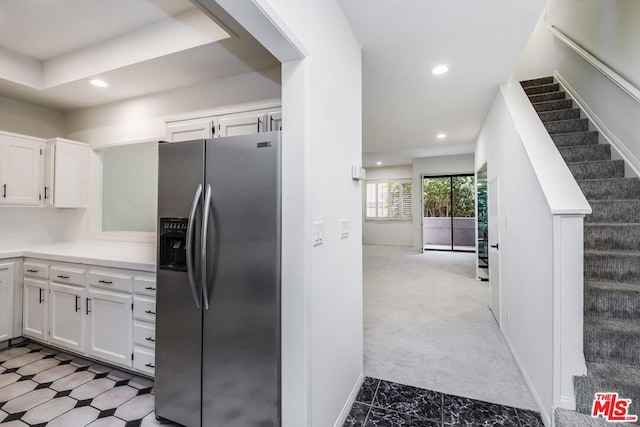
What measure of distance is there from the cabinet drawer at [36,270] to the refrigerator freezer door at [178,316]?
189 centimetres

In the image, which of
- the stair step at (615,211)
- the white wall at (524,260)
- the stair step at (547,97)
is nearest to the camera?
the white wall at (524,260)

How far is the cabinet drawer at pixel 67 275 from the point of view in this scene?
2551 millimetres

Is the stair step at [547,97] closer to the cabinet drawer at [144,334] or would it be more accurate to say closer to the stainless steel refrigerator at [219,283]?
the stainless steel refrigerator at [219,283]

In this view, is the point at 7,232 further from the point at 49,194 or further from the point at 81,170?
the point at 81,170

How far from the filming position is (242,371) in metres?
1.54

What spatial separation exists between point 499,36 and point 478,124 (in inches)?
109

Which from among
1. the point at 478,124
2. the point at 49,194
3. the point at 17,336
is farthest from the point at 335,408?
the point at 478,124

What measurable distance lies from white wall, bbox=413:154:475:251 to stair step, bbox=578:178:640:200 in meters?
5.61

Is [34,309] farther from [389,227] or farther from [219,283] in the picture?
[389,227]

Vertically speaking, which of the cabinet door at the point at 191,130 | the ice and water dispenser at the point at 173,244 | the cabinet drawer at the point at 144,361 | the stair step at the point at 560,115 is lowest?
the cabinet drawer at the point at 144,361

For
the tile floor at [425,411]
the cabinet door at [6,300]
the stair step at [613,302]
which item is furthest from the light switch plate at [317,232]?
the cabinet door at [6,300]

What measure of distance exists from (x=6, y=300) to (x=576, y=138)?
6139 mm

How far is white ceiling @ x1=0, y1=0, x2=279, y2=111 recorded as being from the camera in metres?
2.07

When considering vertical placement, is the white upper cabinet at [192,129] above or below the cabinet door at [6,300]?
above
